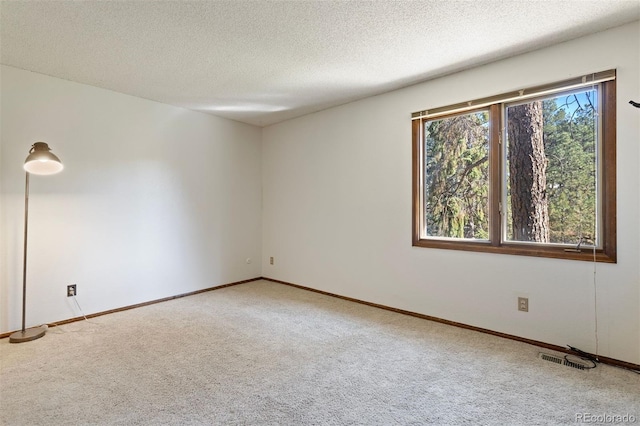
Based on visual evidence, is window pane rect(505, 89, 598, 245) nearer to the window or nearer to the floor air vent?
the window

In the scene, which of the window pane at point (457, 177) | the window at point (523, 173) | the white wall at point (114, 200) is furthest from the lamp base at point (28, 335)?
the window pane at point (457, 177)

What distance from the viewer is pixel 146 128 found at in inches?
147

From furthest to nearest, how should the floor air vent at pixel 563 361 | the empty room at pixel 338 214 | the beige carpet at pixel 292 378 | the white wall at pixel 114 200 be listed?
1. the white wall at pixel 114 200
2. the floor air vent at pixel 563 361
3. the empty room at pixel 338 214
4. the beige carpet at pixel 292 378

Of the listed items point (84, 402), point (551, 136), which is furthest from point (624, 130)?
point (84, 402)

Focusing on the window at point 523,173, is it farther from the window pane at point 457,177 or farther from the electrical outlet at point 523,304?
the electrical outlet at point 523,304

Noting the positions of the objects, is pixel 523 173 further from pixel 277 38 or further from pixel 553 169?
pixel 277 38

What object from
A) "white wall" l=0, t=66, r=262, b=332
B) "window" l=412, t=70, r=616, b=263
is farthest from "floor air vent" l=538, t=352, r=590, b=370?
"white wall" l=0, t=66, r=262, b=332

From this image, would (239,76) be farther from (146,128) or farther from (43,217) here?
(43,217)

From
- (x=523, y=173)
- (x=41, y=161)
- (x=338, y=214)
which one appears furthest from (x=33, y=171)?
(x=523, y=173)

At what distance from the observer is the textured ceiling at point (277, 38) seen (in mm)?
2049

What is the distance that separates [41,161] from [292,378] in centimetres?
265

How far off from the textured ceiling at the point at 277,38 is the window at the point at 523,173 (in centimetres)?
45

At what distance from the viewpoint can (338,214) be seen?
13.3 feet

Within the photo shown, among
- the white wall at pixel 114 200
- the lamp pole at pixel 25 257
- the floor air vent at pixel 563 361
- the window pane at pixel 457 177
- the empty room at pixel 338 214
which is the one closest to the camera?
the empty room at pixel 338 214
